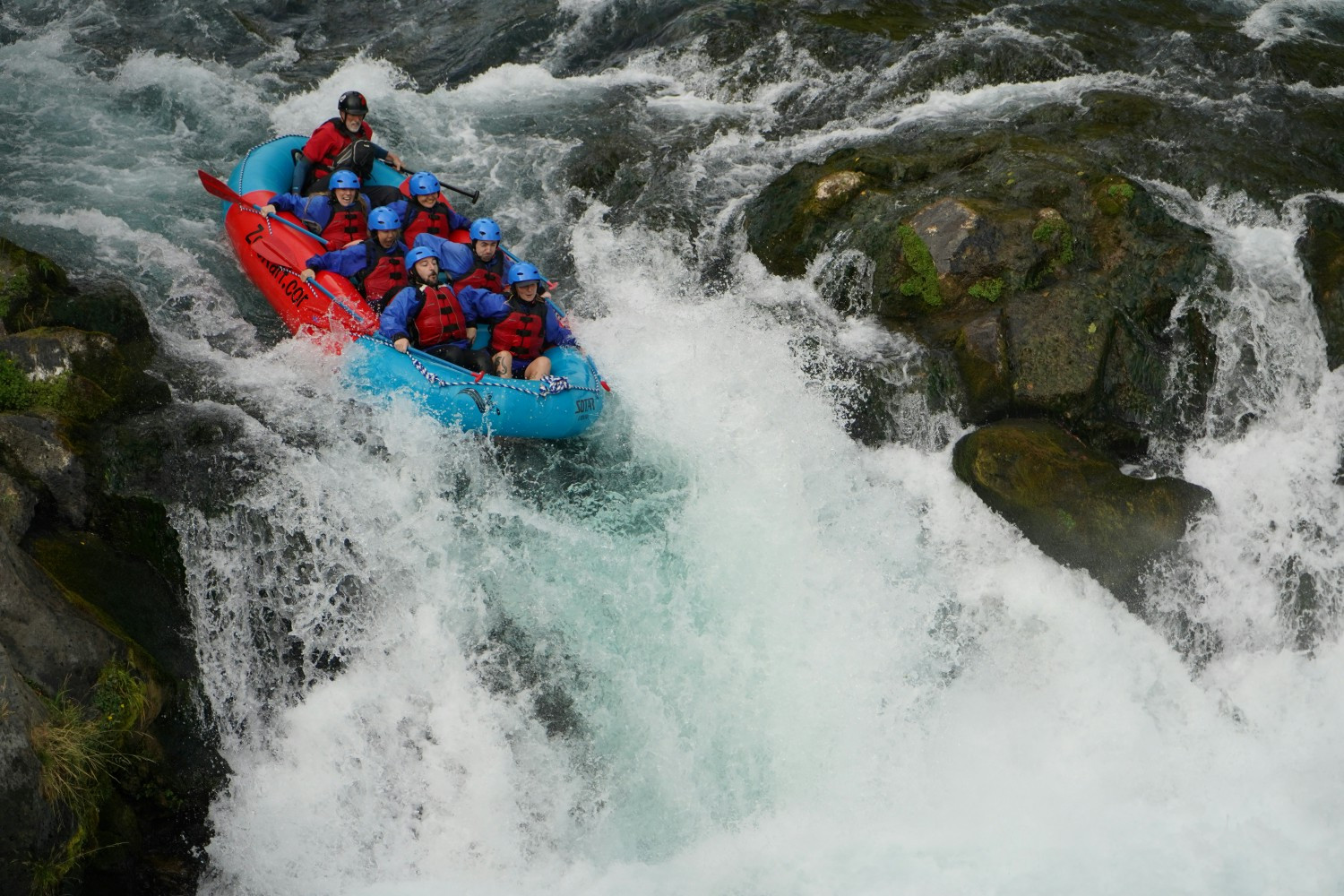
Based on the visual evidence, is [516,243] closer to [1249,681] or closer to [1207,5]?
[1249,681]

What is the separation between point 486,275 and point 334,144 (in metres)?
2.34

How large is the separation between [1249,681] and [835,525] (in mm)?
2977

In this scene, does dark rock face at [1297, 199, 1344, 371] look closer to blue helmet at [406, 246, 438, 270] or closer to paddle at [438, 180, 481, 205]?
blue helmet at [406, 246, 438, 270]

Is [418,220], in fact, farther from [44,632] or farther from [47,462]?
[44,632]

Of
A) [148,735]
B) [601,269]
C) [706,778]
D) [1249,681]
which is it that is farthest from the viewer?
[601,269]

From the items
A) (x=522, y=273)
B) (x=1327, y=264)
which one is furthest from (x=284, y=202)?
(x=1327, y=264)

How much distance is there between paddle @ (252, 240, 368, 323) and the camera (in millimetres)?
8492

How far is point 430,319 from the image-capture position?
8.43 meters

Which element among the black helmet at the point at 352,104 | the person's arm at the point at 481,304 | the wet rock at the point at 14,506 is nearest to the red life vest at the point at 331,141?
the black helmet at the point at 352,104

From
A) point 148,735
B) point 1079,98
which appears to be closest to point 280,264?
point 148,735

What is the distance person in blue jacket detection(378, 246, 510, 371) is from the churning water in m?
0.69

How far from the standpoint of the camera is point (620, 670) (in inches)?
284

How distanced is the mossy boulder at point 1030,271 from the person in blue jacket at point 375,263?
3177mm

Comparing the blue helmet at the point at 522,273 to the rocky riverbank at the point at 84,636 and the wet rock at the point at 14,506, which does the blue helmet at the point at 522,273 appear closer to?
the rocky riverbank at the point at 84,636
